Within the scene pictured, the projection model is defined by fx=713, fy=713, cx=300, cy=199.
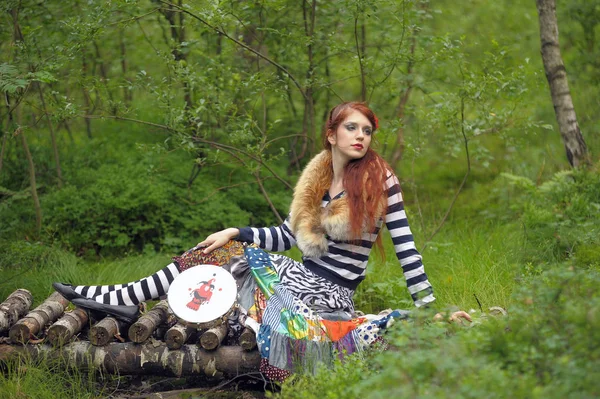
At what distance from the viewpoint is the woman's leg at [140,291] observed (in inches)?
173

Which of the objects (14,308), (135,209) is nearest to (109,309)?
(14,308)

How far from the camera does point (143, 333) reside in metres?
4.22

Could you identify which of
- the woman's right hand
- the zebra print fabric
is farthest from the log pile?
the woman's right hand

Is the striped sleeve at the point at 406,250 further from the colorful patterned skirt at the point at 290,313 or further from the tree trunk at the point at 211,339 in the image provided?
the tree trunk at the point at 211,339

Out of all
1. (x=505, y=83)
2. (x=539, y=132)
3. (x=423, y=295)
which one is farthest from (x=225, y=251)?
(x=539, y=132)

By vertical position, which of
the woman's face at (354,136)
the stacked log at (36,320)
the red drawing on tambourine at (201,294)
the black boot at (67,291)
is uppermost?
the woman's face at (354,136)

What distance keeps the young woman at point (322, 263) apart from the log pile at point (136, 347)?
15cm

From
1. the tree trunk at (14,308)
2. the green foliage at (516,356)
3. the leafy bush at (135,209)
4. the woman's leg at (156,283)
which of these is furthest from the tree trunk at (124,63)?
the green foliage at (516,356)

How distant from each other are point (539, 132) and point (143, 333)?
240 inches

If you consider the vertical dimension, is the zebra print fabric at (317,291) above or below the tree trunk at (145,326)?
above

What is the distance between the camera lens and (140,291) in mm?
4387

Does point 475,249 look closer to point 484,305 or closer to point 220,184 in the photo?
point 484,305

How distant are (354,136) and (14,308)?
7.85 ft

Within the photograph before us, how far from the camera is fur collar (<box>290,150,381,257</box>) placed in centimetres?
405
